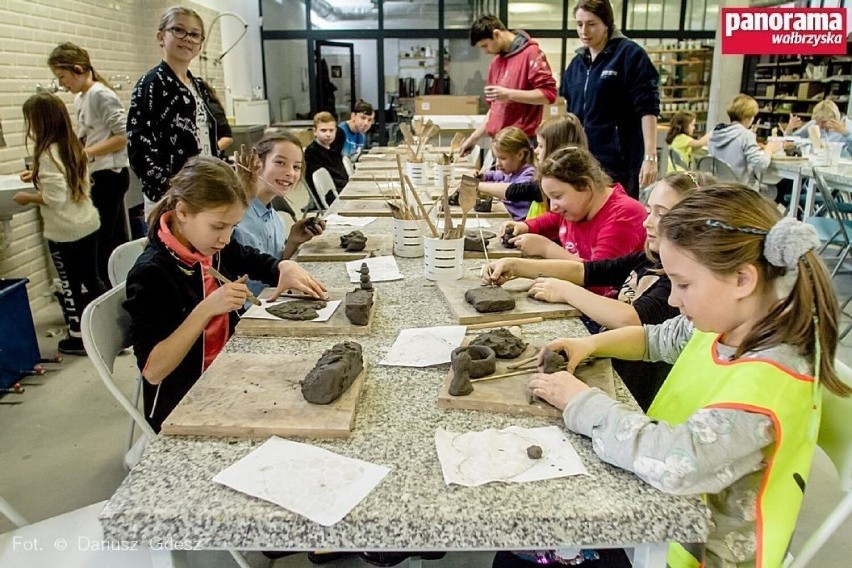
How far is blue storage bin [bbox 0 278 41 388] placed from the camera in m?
2.85

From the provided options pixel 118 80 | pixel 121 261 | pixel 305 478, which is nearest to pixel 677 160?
pixel 118 80

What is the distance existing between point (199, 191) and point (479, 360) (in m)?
0.84

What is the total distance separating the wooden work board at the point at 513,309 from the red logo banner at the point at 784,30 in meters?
4.34

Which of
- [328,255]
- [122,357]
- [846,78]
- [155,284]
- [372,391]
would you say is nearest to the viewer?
[372,391]

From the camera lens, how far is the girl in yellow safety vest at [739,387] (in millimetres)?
882

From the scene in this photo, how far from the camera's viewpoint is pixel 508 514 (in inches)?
32.1

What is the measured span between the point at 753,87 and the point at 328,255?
32.4 feet

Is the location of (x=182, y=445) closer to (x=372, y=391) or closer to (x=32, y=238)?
(x=372, y=391)

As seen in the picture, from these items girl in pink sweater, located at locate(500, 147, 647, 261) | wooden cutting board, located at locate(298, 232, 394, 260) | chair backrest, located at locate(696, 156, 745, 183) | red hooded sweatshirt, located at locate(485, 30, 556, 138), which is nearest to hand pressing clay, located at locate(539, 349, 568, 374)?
girl in pink sweater, located at locate(500, 147, 647, 261)

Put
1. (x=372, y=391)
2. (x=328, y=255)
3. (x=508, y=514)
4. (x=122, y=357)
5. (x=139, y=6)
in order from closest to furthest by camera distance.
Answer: (x=508, y=514) → (x=372, y=391) → (x=328, y=255) → (x=122, y=357) → (x=139, y=6)

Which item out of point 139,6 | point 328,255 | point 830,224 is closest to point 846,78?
point 830,224

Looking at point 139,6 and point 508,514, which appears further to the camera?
point 139,6

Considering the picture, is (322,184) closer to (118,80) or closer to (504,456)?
(118,80)

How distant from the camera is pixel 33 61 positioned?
3.90m
